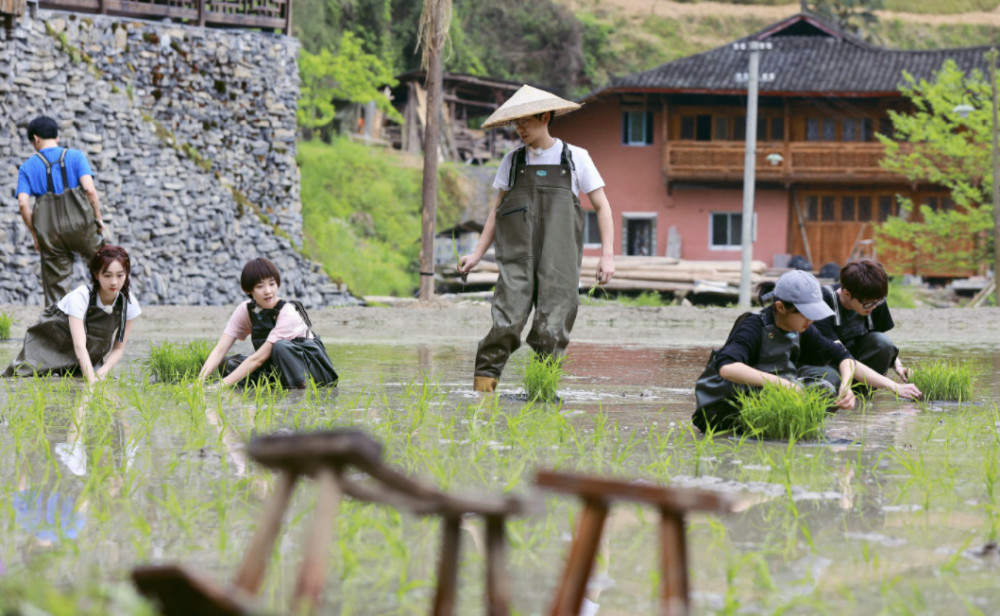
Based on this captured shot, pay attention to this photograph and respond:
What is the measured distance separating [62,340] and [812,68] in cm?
3288

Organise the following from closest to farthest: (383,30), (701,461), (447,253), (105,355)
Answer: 1. (701,461)
2. (105,355)
3. (447,253)
4. (383,30)

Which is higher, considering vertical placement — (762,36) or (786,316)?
(762,36)

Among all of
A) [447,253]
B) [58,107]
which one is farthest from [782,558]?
[447,253]

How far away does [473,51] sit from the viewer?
52312 millimetres

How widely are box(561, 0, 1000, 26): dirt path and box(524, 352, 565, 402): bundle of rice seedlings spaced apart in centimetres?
6618

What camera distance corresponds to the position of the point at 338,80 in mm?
40781

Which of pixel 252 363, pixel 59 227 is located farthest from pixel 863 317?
pixel 59 227

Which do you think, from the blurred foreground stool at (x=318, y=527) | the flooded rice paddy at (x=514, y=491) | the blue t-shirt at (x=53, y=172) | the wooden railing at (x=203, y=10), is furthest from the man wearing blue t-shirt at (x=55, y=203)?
the wooden railing at (x=203, y=10)

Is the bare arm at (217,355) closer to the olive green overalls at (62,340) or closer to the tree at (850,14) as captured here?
the olive green overalls at (62,340)

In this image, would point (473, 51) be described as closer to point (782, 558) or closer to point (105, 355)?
point (105, 355)

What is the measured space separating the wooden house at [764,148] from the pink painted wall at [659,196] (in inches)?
1.2

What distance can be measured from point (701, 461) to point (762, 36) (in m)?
35.6

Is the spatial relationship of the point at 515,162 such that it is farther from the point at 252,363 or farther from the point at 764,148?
the point at 764,148

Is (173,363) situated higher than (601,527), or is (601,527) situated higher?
(601,527)
